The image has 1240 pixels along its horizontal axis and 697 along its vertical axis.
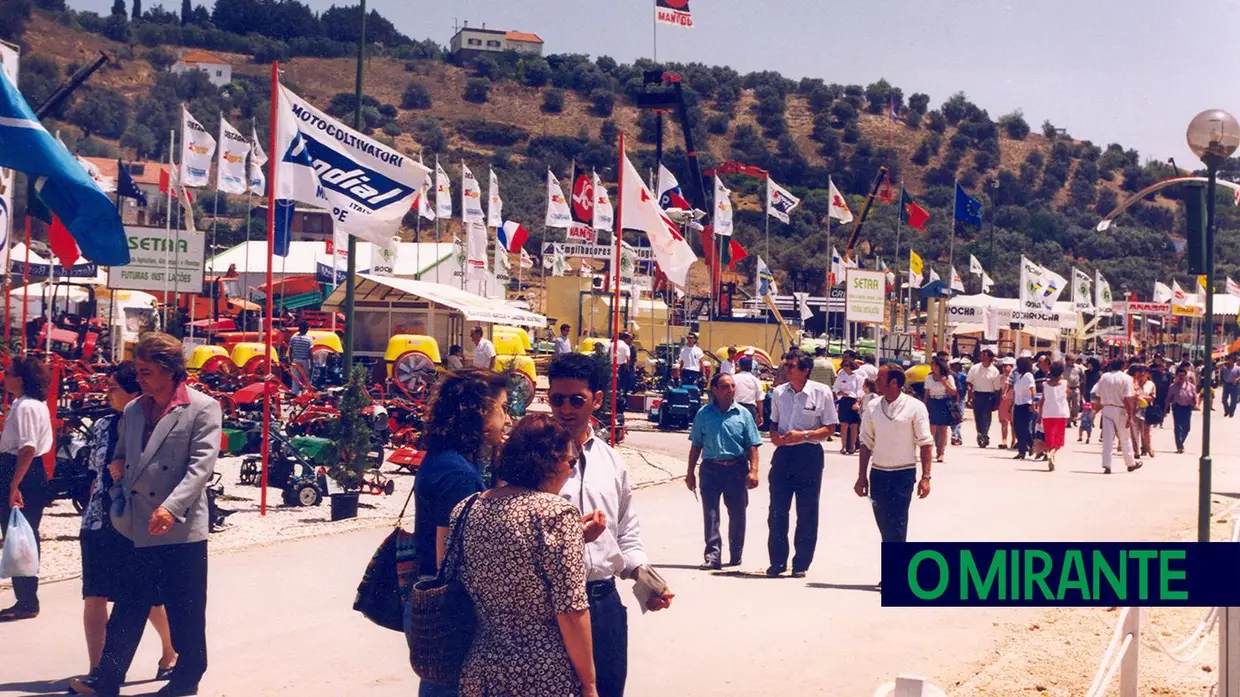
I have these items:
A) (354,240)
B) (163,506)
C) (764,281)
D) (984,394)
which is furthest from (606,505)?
(764,281)

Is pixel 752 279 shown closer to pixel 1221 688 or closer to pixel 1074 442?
pixel 1074 442

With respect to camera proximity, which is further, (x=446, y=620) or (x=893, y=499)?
A: (x=893, y=499)

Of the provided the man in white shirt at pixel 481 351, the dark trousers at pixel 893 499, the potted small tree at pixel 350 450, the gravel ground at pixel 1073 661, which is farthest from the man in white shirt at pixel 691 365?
the gravel ground at pixel 1073 661

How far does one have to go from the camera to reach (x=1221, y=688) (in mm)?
6254

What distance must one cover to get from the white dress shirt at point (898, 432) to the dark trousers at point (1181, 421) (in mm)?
15081

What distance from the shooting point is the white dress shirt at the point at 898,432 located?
975cm

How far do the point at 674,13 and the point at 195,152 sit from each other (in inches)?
985

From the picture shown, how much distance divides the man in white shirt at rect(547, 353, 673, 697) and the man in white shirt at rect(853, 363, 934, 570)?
488 centimetres

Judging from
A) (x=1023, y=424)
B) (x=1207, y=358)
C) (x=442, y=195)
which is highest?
(x=442, y=195)

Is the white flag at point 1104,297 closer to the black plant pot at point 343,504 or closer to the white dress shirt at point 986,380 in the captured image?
the white dress shirt at point 986,380

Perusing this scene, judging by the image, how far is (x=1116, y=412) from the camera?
1858 centimetres

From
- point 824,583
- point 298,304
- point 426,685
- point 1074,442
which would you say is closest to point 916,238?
point 1074,442

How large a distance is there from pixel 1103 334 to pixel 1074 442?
16181mm

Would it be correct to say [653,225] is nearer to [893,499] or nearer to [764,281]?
[893,499]
